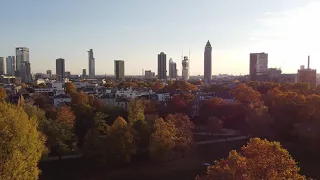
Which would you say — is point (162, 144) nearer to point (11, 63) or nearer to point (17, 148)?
point (17, 148)

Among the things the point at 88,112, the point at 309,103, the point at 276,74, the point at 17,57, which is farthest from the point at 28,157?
the point at 17,57

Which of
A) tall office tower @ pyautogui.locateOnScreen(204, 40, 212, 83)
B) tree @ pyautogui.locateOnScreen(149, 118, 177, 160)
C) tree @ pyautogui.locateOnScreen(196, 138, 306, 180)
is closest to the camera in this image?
tree @ pyautogui.locateOnScreen(196, 138, 306, 180)

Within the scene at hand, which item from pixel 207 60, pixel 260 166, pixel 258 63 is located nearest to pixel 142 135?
pixel 260 166

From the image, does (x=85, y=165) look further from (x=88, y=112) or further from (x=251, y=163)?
(x=251, y=163)

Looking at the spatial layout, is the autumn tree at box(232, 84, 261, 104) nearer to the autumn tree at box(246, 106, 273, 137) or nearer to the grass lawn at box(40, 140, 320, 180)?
the autumn tree at box(246, 106, 273, 137)

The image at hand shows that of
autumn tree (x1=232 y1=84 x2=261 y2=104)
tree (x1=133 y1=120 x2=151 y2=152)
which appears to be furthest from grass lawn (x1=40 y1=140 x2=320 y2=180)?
autumn tree (x1=232 y1=84 x2=261 y2=104)

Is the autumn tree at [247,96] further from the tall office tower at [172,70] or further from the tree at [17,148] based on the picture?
the tall office tower at [172,70]

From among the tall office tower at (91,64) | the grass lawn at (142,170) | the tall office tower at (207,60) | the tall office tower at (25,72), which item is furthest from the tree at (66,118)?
the tall office tower at (91,64)

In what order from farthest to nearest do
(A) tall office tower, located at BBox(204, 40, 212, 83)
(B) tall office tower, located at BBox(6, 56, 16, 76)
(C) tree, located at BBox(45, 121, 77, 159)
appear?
1. (B) tall office tower, located at BBox(6, 56, 16, 76)
2. (A) tall office tower, located at BBox(204, 40, 212, 83)
3. (C) tree, located at BBox(45, 121, 77, 159)

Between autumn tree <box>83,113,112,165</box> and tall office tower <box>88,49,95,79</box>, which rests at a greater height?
tall office tower <box>88,49,95,79</box>
